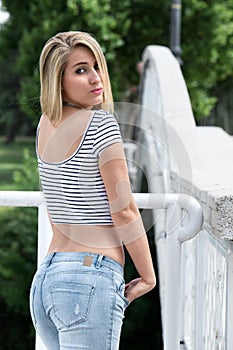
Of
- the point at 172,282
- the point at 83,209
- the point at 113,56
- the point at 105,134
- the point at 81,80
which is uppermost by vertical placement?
the point at 81,80

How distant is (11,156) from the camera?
31.5 meters

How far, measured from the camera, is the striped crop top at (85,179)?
2029 mm

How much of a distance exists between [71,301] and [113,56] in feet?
41.6

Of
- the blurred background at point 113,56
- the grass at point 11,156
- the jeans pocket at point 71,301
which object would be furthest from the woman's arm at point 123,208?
the grass at point 11,156

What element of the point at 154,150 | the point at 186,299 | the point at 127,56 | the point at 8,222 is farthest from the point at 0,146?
the point at 186,299

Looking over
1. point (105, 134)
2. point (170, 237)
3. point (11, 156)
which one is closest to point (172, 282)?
point (170, 237)

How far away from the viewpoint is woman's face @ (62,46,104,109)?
2.12m

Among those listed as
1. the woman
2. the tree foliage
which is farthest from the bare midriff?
the tree foliage

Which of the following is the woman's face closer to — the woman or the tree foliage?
the woman

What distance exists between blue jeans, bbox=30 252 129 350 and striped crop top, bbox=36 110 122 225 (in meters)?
0.11

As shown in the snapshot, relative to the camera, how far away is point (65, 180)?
6.82ft

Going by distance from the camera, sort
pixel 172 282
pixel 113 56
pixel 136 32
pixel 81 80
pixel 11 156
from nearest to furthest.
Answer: pixel 81 80, pixel 172 282, pixel 113 56, pixel 136 32, pixel 11 156

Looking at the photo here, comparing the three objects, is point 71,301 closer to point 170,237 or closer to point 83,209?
point 83,209

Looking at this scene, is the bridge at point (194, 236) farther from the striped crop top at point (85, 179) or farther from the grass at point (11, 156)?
the grass at point (11, 156)
